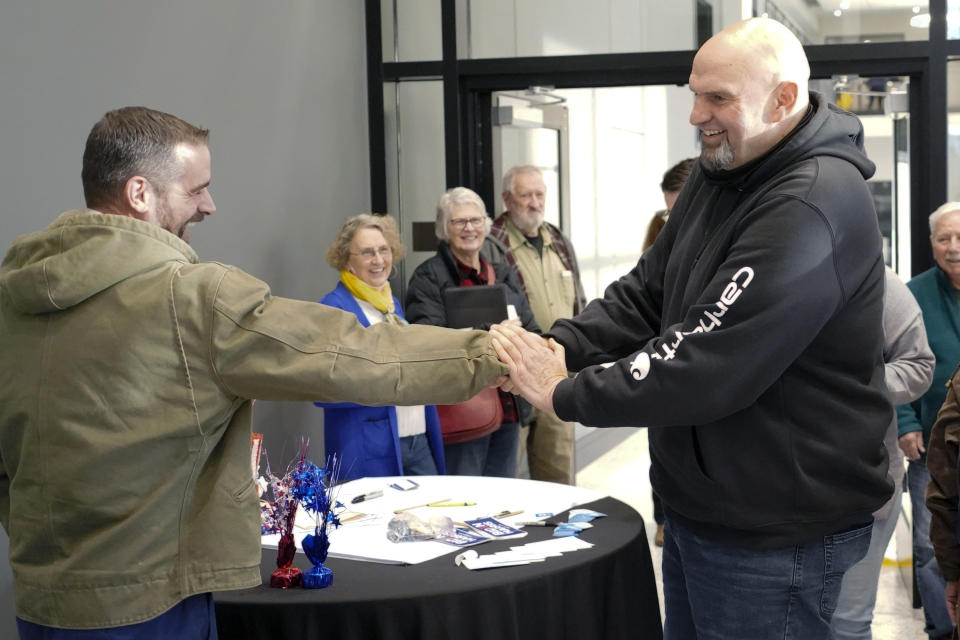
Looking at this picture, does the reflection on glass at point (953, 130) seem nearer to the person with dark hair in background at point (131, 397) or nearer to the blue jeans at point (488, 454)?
the blue jeans at point (488, 454)

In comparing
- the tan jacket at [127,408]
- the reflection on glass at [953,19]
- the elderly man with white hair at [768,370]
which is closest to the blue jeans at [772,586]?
the elderly man with white hair at [768,370]

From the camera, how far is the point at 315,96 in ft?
16.9

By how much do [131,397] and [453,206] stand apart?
3.25 meters

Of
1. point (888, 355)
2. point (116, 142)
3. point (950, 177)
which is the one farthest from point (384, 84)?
point (116, 142)

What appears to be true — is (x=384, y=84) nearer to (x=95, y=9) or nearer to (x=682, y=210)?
(x=95, y=9)

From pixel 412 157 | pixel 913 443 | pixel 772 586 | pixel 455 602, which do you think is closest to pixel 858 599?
pixel 913 443

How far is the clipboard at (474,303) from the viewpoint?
4441 millimetres

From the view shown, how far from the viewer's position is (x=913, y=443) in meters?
3.82

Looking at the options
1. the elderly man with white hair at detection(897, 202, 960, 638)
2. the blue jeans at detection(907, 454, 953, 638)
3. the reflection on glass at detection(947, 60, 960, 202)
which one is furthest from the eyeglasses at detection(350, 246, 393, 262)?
the reflection on glass at detection(947, 60, 960, 202)

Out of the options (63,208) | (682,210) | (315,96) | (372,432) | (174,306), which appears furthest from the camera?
(315,96)

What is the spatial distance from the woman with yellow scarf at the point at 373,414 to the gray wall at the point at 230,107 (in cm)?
43

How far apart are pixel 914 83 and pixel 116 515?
4.89 m

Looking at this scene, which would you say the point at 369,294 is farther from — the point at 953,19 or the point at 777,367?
the point at 953,19

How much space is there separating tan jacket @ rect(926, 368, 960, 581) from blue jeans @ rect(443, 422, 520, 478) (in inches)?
90.2
